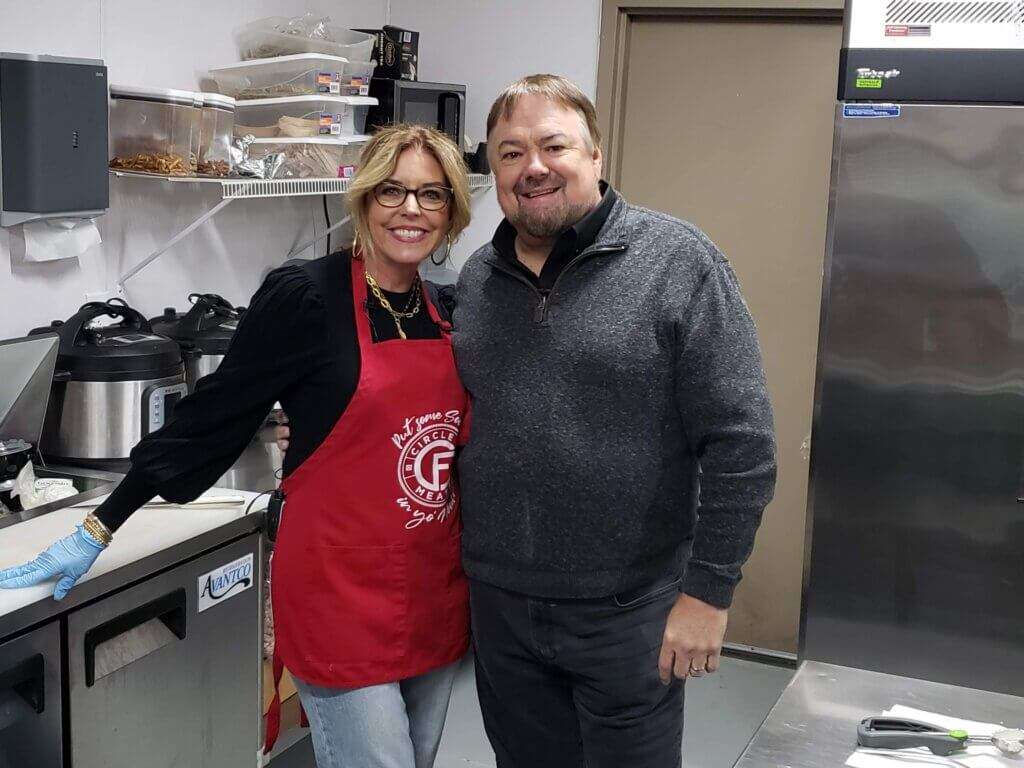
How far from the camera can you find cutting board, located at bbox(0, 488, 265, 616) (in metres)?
1.49

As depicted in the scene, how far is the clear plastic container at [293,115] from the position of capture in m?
2.72

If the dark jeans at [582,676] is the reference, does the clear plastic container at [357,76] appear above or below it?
above

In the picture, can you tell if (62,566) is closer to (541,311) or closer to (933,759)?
(541,311)

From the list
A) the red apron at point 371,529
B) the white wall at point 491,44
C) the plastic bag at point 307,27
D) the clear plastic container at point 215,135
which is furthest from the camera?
the white wall at point 491,44

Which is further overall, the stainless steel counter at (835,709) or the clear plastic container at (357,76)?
the clear plastic container at (357,76)

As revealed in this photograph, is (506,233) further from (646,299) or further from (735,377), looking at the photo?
(735,377)

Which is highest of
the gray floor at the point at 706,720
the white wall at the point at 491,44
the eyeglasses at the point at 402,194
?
the white wall at the point at 491,44

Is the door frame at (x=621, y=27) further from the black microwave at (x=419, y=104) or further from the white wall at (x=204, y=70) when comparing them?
the black microwave at (x=419, y=104)

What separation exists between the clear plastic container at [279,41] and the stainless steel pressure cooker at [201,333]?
733mm

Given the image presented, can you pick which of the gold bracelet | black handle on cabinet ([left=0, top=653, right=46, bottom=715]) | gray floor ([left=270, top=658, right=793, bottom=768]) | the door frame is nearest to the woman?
the gold bracelet

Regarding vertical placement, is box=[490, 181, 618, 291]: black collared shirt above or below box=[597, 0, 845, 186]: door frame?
below

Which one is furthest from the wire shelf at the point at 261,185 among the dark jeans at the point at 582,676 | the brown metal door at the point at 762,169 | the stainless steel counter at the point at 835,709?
the stainless steel counter at the point at 835,709

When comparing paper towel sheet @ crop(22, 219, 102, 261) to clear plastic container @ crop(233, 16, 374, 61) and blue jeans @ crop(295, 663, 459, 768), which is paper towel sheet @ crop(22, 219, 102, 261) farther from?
blue jeans @ crop(295, 663, 459, 768)

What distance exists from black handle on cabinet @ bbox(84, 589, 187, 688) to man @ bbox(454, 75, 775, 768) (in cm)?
50
